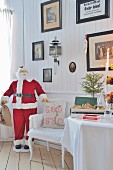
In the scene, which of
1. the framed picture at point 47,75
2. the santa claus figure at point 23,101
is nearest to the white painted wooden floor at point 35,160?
the santa claus figure at point 23,101

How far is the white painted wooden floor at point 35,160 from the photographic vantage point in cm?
331

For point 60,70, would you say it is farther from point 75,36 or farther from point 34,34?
point 34,34

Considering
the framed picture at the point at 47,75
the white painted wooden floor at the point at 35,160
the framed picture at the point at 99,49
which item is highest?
the framed picture at the point at 99,49

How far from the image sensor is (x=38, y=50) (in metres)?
4.38

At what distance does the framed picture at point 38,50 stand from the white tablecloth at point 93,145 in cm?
213

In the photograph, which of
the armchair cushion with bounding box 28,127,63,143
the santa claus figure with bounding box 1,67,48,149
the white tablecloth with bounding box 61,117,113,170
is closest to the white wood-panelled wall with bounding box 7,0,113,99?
the santa claus figure with bounding box 1,67,48,149

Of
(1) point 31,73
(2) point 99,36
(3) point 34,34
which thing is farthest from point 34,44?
(2) point 99,36

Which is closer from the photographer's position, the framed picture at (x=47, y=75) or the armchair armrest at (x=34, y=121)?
the armchair armrest at (x=34, y=121)

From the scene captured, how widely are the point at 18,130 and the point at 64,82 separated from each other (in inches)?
42.2

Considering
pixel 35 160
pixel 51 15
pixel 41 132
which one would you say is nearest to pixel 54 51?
pixel 51 15

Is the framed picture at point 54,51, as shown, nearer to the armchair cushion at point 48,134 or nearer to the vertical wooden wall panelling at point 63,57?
the vertical wooden wall panelling at point 63,57

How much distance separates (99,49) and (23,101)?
1433 millimetres

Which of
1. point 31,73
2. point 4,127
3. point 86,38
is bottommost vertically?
point 4,127

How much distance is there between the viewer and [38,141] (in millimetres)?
4430
